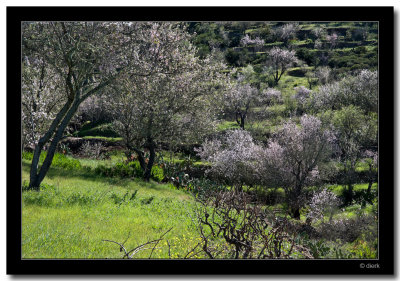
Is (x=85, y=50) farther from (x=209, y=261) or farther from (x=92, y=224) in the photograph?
(x=209, y=261)

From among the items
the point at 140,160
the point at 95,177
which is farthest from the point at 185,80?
the point at 95,177

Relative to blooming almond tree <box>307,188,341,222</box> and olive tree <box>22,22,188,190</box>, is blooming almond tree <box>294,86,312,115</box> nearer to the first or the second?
blooming almond tree <box>307,188,341,222</box>

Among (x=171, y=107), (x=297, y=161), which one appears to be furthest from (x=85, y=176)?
(x=297, y=161)

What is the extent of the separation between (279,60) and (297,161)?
39.8 metres

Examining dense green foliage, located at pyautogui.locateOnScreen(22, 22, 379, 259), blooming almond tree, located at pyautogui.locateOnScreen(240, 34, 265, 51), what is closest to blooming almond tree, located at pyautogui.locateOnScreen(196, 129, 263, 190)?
dense green foliage, located at pyautogui.locateOnScreen(22, 22, 379, 259)

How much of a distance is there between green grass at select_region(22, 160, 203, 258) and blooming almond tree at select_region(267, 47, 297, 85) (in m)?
47.1

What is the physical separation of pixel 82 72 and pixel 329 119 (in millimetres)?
20939

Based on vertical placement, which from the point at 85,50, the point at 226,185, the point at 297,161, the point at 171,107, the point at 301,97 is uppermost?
the point at 301,97

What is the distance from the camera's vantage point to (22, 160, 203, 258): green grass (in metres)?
4.46

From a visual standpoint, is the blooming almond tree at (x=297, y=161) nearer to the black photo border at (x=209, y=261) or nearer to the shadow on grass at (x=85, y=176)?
the shadow on grass at (x=85, y=176)

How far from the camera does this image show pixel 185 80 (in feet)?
50.2

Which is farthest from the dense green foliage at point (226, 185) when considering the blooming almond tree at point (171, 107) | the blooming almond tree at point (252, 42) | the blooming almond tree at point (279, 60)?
the blooming almond tree at point (252, 42)

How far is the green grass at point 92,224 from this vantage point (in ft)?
14.6

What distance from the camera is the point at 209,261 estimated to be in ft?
13.6
